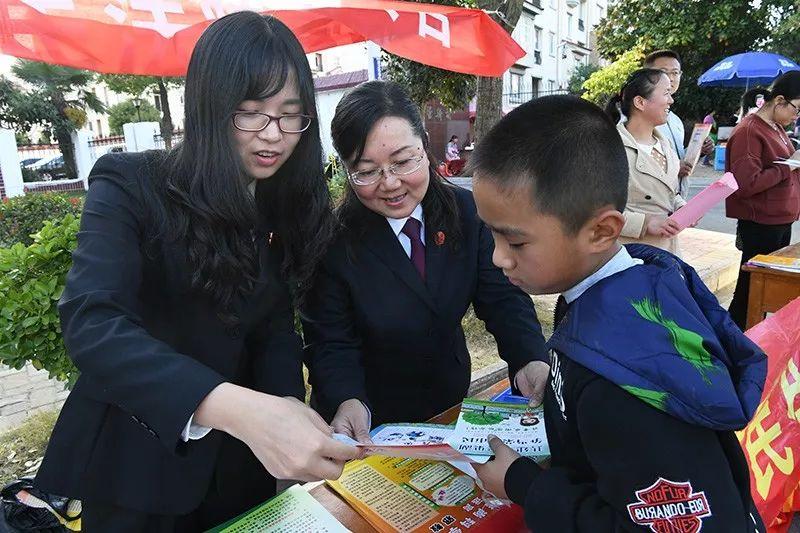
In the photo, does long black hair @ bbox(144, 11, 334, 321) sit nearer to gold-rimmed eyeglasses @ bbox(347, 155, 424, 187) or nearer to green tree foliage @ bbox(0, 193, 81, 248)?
gold-rimmed eyeglasses @ bbox(347, 155, 424, 187)

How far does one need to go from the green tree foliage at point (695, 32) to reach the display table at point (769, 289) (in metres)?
16.0

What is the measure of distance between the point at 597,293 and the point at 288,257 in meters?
0.78

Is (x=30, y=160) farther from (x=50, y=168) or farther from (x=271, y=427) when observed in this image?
(x=271, y=427)

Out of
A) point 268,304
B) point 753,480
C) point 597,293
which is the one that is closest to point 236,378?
point 268,304

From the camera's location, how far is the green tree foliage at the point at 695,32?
16531 mm

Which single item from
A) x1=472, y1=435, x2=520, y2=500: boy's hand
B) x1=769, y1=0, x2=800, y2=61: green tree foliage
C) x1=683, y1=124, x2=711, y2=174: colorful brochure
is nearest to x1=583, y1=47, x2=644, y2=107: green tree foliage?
x1=769, y1=0, x2=800, y2=61: green tree foliage

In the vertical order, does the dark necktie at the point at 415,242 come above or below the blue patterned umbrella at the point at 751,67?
below

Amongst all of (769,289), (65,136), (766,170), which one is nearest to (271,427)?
(769,289)

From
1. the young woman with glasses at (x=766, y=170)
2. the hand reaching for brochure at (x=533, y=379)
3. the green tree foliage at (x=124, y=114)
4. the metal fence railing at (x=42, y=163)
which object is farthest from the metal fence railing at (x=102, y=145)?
the hand reaching for brochure at (x=533, y=379)

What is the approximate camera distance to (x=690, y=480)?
0.76 m

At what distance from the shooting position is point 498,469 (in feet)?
→ 3.50

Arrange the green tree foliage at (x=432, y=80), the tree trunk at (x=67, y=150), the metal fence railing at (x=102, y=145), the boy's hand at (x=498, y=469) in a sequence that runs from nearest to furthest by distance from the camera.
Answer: the boy's hand at (x=498, y=469) < the green tree foliage at (x=432, y=80) < the metal fence railing at (x=102, y=145) < the tree trunk at (x=67, y=150)

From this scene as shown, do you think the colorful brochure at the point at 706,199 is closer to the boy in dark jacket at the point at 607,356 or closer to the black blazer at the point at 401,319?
the black blazer at the point at 401,319

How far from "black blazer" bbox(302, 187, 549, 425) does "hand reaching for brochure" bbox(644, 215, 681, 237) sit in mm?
1557
